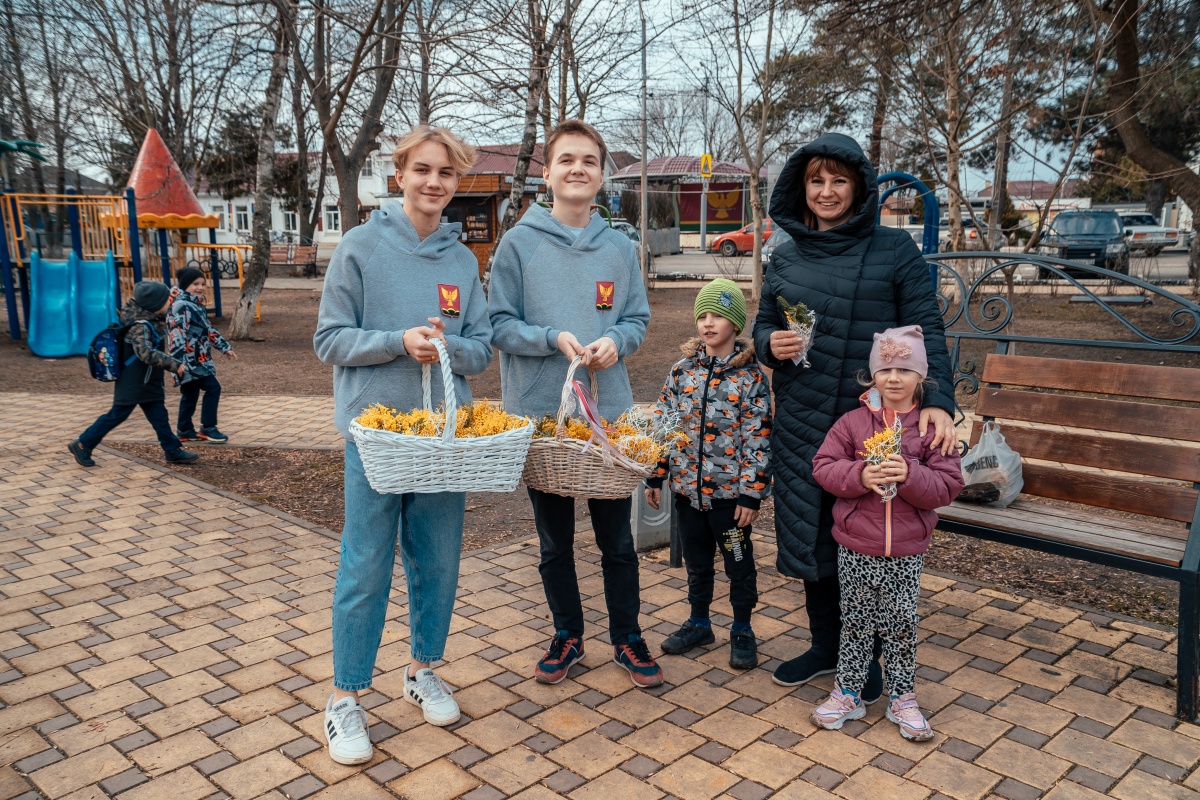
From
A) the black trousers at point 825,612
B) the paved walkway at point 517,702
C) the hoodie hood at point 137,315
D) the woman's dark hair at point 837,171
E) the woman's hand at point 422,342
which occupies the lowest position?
the paved walkway at point 517,702

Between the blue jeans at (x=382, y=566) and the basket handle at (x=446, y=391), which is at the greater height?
the basket handle at (x=446, y=391)

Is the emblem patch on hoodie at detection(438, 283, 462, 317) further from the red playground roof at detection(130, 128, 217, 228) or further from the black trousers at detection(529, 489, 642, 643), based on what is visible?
the red playground roof at detection(130, 128, 217, 228)

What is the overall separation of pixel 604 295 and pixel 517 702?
147 centimetres

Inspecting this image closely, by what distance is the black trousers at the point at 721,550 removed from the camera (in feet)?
11.4

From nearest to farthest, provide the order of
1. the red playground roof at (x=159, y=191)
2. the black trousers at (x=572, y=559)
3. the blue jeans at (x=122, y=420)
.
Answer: the black trousers at (x=572, y=559) < the blue jeans at (x=122, y=420) < the red playground roof at (x=159, y=191)

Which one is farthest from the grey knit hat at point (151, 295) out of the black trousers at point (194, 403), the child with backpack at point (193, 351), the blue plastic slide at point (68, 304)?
the blue plastic slide at point (68, 304)

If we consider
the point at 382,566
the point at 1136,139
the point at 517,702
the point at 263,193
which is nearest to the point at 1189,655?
the point at 517,702

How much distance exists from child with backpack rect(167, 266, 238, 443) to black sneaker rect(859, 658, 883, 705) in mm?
5573

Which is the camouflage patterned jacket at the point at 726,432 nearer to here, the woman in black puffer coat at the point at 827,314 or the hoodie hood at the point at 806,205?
the woman in black puffer coat at the point at 827,314

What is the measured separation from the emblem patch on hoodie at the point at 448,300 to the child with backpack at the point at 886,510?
1305 millimetres

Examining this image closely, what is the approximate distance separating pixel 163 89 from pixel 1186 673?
25.5 meters

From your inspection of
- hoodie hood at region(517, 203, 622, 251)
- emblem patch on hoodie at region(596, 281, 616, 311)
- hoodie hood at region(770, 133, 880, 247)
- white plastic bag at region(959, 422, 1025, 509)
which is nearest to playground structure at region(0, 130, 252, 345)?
hoodie hood at region(517, 203, 622, 251)

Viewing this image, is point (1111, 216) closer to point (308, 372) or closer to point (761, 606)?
point (308, 372)

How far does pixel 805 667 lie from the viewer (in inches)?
136
